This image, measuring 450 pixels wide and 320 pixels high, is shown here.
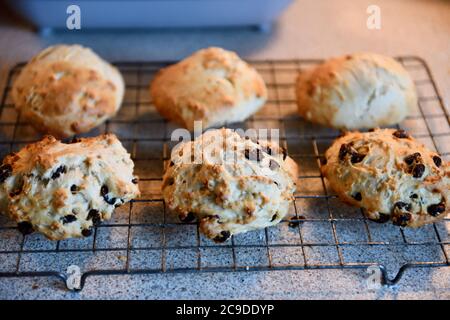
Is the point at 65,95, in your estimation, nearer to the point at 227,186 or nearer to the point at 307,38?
the point at 227,186

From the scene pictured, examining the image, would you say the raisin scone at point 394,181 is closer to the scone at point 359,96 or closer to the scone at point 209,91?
the scone at point 359,96

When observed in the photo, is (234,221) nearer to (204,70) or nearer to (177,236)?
(177,236)

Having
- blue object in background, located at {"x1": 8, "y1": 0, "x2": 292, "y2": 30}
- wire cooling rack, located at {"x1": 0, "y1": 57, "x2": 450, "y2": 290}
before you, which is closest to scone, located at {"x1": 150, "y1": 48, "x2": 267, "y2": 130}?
wire cooling rack, located at {"x1": 0, "y1": 57, "x2": 450, "y2": 290}

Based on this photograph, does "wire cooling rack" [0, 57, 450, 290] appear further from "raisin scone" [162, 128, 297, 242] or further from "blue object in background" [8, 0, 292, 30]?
"blue object in background" [8, 0, 292, 30]

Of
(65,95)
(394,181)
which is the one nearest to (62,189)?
(65,95)
